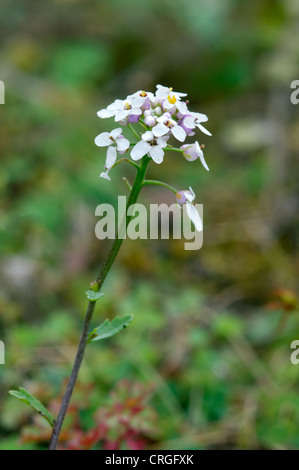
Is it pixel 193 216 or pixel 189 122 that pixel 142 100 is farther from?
pixel 193 216

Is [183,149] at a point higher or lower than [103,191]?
lower

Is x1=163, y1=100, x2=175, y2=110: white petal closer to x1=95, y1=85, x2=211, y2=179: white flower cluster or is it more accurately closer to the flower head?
x1=95, y1=85, x2=211, y2=179: white flower cluster

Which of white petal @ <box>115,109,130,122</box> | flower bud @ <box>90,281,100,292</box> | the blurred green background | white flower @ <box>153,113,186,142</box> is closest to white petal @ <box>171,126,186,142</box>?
white flower @ <box>153,113,186,142</box>

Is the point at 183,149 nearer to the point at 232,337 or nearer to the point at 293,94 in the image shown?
the point at 232,337

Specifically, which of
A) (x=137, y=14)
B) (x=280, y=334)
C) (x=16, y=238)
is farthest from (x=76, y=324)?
(x=137, y=14)

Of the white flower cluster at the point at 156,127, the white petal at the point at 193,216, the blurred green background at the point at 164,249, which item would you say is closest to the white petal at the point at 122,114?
the white flower cluster at the point at 156,127

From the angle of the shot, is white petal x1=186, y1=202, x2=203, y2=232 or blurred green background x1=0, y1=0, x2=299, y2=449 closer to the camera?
white petal x1=186, y1=202, x2=203, y2=232

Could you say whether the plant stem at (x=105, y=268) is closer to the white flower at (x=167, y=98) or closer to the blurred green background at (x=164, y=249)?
the white flower at (x=167, y=98)

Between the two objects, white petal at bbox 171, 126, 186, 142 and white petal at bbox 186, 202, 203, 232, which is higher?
white petal at bbox 171, 126, 186, 142
